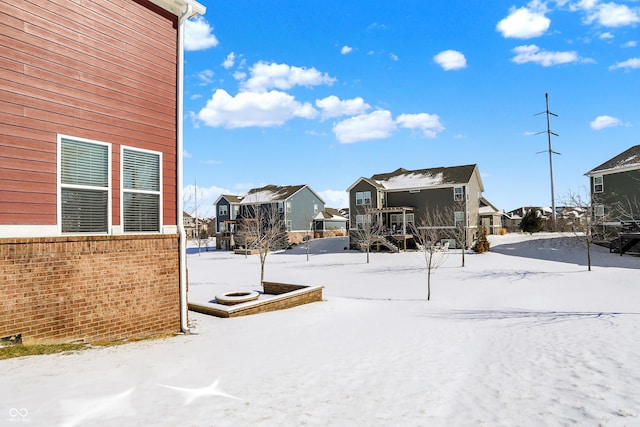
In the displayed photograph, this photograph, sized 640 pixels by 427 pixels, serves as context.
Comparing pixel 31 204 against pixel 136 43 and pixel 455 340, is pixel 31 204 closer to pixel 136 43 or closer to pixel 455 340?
pixel 136 43

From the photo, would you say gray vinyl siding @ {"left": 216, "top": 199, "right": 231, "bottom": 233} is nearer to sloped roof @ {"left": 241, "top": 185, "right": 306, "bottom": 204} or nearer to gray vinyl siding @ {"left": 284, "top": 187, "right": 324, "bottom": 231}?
sloped roof @ {"left": 241, "top": 185, "right": 306, "bottom": 204}

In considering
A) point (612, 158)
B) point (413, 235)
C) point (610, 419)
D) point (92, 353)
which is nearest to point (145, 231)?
point (92, 353)

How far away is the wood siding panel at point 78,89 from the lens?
6738mm

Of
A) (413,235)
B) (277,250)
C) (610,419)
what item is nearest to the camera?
(610,419)

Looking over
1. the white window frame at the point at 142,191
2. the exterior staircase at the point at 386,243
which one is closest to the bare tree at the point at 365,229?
the exterior staircase at the point at 386,243

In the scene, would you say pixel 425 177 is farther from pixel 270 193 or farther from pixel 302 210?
pixel 270 193

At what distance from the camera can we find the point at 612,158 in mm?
37938

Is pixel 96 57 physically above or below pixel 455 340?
above

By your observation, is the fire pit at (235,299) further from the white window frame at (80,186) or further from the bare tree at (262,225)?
the bare tree at (262,225)

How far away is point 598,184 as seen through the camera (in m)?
37.0

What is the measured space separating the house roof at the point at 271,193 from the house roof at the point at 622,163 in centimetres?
3817

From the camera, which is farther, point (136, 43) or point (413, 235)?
point (413, 235)

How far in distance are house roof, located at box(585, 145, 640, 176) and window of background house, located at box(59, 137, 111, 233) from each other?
42.8 m

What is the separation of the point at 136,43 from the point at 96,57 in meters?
1.13
